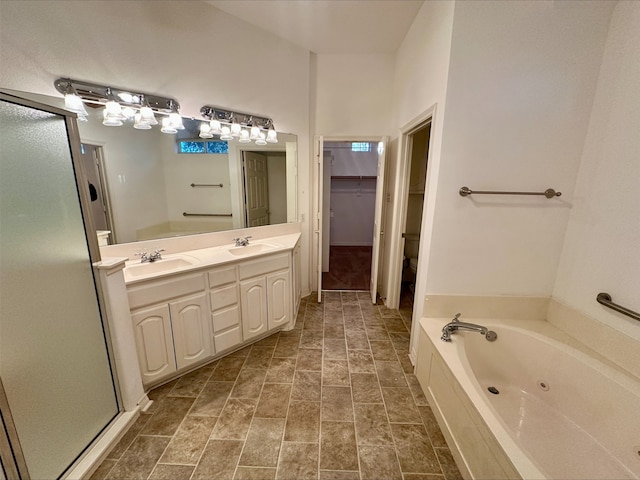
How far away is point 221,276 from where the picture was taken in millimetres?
1997

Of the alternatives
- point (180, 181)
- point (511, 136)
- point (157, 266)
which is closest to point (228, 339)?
point (157, 266)

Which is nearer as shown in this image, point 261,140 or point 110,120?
point 110,120

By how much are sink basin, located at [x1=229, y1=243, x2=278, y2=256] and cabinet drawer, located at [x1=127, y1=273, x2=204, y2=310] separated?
535 mm

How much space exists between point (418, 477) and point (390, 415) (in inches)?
14.6

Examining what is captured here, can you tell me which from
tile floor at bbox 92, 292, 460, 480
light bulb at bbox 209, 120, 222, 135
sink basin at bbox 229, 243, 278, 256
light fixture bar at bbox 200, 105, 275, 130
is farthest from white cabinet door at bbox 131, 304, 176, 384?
light fixture bar at bbox 200, 105, 275, 130

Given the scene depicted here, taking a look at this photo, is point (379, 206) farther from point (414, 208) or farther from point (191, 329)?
point (191, 329)

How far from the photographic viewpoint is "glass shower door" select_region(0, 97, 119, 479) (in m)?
1.04

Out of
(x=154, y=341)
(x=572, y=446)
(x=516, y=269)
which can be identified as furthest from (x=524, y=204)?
(x=154, y=341)

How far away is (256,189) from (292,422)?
2.14 meters

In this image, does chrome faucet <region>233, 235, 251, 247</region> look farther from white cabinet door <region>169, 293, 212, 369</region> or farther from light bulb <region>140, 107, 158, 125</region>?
light bulb <region>140, 107, 158, 125</region>

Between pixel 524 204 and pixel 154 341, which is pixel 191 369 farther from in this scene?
pixel 524 204

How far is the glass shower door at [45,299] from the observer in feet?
3.42

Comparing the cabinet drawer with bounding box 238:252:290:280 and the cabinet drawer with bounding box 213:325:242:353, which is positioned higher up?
the cabinet drawer with bounding box 238:252:290:280

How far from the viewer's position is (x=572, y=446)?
134 cm
